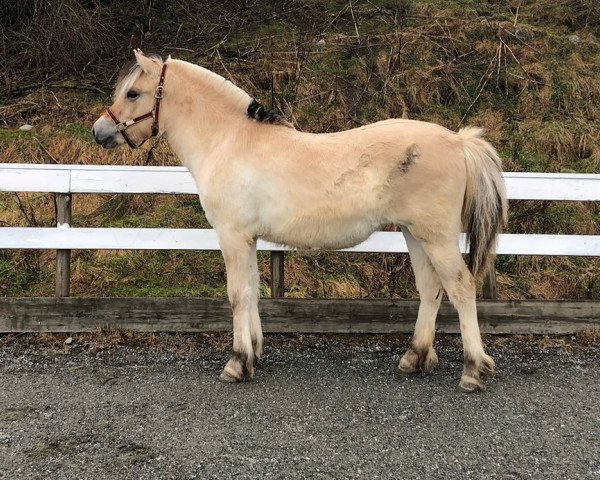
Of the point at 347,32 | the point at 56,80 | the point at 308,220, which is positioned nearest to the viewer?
the point at 308,220

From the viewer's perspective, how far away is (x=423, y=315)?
154 inches

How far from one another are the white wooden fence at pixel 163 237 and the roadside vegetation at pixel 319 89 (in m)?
0.78

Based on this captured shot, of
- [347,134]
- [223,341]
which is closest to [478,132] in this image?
[347,134]

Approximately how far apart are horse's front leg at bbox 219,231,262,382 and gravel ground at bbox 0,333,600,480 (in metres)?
0.16

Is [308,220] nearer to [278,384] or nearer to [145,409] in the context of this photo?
[278,384]

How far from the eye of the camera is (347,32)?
984 cm

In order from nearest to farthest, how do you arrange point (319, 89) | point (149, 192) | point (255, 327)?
point (255, 327) < point (149, 192) < point (319, 89)

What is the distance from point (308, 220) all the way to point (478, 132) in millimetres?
1395

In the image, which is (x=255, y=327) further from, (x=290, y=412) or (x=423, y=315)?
(x=423, y=315)

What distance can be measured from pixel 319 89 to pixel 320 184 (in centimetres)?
520

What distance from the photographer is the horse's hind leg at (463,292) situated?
3551 millimetres

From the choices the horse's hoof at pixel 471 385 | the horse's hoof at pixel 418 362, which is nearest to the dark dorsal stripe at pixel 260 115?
the horse's hoof at pixel 418 362

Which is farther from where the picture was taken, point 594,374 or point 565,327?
point 565,327

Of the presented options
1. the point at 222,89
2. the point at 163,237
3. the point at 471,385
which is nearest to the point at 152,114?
the point at 222,89
